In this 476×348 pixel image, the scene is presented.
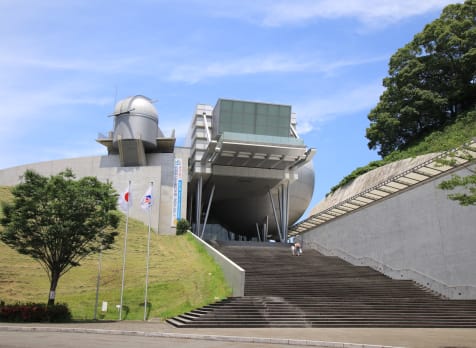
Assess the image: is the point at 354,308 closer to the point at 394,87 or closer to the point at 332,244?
the point at 332,244

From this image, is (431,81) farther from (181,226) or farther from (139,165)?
(139,165)

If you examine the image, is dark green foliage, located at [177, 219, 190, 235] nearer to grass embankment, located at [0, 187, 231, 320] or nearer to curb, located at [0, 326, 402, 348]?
grass embankment, located at [0, 187, 231, 320]

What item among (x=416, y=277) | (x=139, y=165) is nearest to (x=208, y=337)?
(x=416, y=277)

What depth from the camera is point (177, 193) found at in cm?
4578

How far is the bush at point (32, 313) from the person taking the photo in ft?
68.9

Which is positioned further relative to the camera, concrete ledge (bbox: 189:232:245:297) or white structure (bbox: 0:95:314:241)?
white structure (bbox: 0:95:314:241)

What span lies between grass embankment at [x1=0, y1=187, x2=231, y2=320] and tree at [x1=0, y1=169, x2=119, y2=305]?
10.8ft

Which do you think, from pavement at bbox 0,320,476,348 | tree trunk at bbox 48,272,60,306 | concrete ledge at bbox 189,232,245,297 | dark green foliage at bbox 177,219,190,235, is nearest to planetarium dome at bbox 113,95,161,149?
dark green foliage at bbox 177,219,190,235

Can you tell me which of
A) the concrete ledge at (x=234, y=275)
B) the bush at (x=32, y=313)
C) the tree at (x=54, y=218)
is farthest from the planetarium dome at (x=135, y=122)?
the bush at (x=32, y=313)

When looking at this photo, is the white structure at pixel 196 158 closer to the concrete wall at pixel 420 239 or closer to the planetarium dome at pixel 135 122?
the planetarium dome at pixel 135 122

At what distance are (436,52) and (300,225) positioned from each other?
1978 cm

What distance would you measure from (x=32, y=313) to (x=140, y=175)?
81.2 feet

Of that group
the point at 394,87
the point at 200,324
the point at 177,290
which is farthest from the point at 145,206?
the point at 394,87

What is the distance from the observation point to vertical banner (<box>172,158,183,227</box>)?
4497 cm
